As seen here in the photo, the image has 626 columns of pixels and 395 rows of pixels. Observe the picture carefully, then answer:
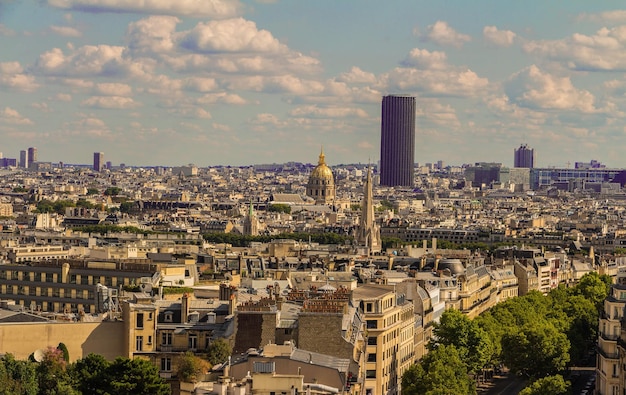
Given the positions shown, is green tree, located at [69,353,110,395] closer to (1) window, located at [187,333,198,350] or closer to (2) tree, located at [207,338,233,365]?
(2) tree, located at [207,338,233,365]

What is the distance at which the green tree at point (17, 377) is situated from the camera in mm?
47356

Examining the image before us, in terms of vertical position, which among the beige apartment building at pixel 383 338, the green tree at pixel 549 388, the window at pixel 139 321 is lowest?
the green tree at pixel 549 388

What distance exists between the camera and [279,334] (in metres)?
51.5

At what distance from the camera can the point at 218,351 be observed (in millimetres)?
51125

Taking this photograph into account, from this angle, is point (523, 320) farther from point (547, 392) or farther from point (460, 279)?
point (547, 392)

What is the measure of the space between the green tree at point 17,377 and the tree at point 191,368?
436 centimetres

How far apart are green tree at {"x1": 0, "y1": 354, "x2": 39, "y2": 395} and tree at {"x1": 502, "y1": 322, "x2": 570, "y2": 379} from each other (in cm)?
2924

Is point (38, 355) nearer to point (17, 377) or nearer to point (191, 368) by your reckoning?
point (17, 377)

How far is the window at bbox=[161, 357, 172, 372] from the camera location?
53.8 meters

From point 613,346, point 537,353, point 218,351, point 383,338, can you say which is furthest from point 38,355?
point 537,353

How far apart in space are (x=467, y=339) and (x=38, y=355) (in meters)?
25.6

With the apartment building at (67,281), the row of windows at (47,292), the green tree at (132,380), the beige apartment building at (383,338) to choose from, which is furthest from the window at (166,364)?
the row of windows at (47,292)

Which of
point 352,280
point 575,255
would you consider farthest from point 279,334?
point 575,255

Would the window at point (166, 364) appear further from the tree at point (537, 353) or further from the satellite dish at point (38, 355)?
the tree at point (537, 353)
